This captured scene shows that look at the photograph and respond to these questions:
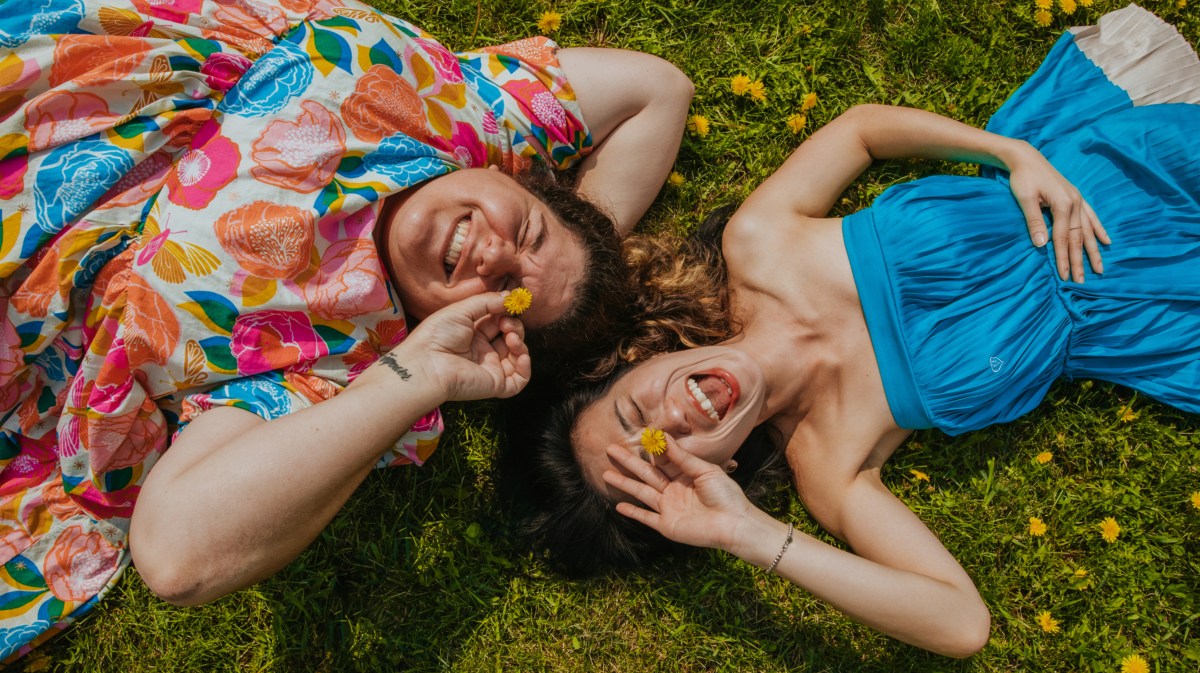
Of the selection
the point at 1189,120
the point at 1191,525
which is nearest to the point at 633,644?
the point at 1191,525

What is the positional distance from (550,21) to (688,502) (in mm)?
2540

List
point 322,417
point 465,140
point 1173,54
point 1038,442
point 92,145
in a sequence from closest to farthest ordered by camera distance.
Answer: point 322,417 → point 92,145 → point 465,140 → point 1173,54 → point 1038,442

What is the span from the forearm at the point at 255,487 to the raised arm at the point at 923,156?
75.4 inches

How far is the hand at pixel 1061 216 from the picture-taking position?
11.1ft

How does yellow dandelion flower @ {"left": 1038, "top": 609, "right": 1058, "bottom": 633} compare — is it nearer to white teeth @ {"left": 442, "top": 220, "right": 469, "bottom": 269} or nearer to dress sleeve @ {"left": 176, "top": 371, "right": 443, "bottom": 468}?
dress sleeve @ {"left": 176, "top": 371, "right": 443, "bottom": 468}

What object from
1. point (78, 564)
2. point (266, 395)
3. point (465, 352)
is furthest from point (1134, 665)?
point (78, 564)

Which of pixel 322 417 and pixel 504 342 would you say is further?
pixel 504 342

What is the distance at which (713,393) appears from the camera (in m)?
3.12

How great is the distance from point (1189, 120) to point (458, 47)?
3429 millimetres

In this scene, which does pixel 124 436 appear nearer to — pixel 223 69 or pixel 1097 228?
pixel 223 69

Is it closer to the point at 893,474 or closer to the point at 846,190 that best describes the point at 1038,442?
the point at 893,474

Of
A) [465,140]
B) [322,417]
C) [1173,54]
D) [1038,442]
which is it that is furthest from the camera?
[1038,442]

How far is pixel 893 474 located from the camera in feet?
12.8

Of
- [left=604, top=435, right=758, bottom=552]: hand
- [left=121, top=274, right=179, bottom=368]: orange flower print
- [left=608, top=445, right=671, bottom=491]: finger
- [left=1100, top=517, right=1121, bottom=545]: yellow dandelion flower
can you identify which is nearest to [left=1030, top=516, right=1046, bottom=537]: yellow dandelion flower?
[left=1100, top=517, right=1121, bottom=545]: yellow dandelion flower
